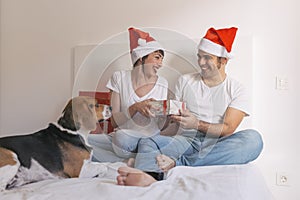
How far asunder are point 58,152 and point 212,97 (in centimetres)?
91

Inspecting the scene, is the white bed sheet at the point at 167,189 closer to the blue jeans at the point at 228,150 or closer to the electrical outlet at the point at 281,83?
the blue jeans at the point at 228,150

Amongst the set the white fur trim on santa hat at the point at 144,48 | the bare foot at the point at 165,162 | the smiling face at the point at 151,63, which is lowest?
the bare foot at the point at 165,162

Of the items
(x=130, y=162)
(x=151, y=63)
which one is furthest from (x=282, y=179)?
(x=151, y=63)

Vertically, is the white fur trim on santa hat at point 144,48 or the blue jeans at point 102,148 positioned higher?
the white fur trim on santa hat at point 144,48

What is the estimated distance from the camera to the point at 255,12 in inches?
84.3

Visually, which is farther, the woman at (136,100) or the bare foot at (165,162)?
the woman at (136,100)

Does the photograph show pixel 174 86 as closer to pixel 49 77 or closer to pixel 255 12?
pixel 255 12

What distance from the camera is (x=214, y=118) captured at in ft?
6.91

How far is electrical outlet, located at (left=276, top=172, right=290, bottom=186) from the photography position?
6.90 feet

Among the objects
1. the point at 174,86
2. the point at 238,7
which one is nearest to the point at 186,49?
the point at 174,86

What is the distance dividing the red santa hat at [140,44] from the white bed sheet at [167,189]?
0.76 metres

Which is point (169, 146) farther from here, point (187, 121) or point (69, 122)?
point (69, 122)

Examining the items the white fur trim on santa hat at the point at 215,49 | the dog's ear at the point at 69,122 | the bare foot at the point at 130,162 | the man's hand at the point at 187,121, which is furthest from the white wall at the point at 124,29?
the bare foot at the point at 130,162

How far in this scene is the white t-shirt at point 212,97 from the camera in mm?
2094
